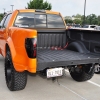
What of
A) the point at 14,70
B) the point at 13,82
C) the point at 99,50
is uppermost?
the point at 99,50

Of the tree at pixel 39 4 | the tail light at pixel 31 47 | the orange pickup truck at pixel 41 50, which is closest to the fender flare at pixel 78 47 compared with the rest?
the orange pickup truck at pixel 41 50

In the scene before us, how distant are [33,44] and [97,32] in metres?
1.56

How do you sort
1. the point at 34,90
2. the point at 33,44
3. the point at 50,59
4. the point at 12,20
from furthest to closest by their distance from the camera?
the point at 12,20 → the point at 34,90 → the point at 50,59 → the point at 33,44

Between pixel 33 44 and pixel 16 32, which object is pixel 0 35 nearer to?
pixel 16 32

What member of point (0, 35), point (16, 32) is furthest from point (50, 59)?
point (0, 35)

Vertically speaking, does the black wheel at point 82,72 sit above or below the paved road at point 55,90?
above

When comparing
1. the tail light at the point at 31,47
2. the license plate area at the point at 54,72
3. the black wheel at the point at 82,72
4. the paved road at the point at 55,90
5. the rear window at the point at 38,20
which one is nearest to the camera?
the tail light at the point at 31,47

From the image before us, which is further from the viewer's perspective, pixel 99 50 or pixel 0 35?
pixel 0 35

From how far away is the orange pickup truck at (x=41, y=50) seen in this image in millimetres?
3695

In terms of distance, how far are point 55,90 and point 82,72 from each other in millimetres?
880

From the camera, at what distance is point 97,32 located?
14.5 feet

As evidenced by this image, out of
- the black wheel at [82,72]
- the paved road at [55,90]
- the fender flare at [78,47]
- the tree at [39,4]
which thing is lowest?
the paved road at [55,90]

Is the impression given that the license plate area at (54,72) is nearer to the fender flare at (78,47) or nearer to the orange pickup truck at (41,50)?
the orange pickup truck at (41,50)

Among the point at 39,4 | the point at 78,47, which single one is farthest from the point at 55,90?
the point at 39,4
